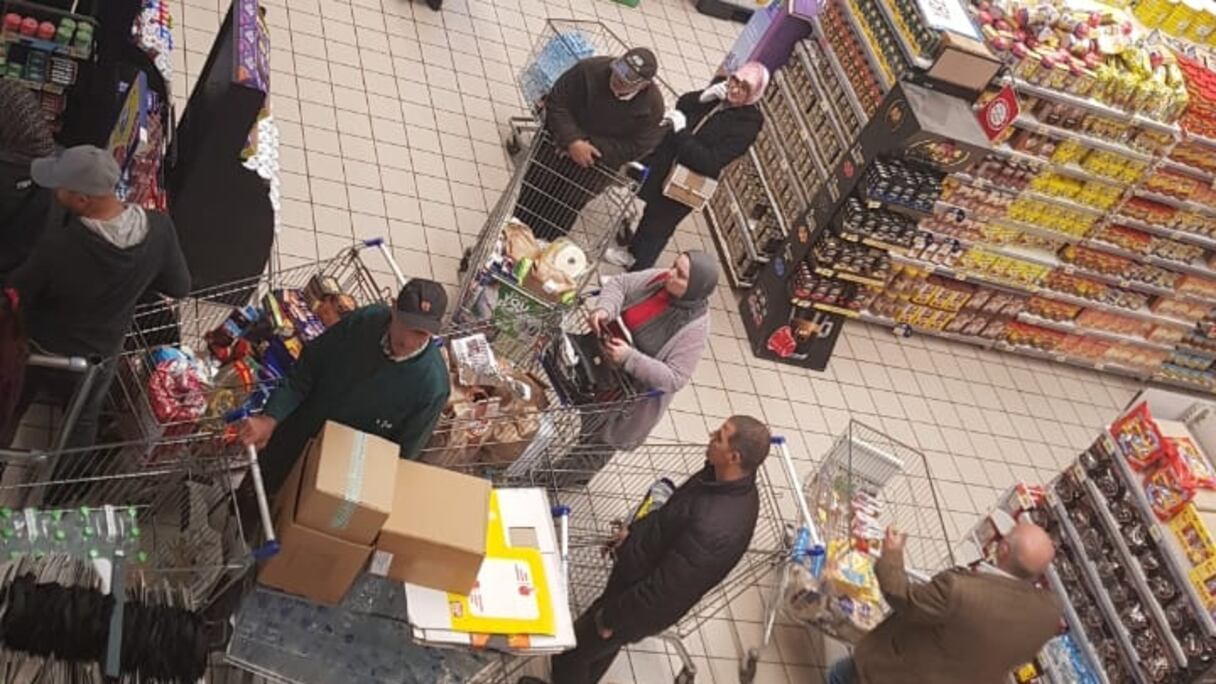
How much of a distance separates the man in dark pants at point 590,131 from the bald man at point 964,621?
9.68 ft

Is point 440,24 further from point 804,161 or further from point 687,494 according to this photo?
point 687,494

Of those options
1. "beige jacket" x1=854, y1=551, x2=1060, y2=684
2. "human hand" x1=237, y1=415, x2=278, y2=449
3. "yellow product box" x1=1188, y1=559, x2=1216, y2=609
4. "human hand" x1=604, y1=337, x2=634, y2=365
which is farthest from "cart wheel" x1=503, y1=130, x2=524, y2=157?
"yellow product box" x1=1188, y1=559, x2=1216, y2=609

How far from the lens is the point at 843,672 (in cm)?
686

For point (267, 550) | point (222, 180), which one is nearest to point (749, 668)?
point (267, 550)

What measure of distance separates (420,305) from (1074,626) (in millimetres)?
4448

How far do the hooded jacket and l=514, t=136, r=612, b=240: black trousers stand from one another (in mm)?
2957

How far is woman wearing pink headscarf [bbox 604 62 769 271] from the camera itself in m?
8.38

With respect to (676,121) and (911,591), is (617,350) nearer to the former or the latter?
(911,591)

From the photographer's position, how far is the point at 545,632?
5.00 m

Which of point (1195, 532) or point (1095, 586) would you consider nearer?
point (1195, 532)

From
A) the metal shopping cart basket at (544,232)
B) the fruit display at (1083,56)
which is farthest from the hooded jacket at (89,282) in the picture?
the fruit display at (1083,56)

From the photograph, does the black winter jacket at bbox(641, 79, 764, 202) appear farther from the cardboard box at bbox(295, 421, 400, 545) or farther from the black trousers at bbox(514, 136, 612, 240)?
the cardboard box at bbox(295, 421, 400, 545)

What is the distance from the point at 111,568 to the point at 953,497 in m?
6.47

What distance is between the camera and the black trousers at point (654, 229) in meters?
8.73
